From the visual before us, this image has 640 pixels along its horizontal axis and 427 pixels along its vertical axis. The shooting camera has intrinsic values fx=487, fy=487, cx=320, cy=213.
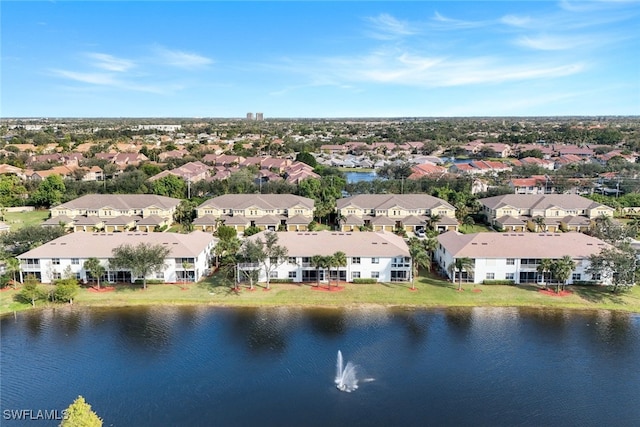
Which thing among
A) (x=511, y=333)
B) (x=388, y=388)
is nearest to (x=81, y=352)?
(x=388, y=388)

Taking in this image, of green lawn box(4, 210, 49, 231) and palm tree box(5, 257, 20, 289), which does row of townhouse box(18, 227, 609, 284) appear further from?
green lawn box(4, 210, 49, 231)

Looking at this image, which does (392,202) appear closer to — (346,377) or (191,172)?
(346,377)

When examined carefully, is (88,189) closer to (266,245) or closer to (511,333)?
(266,245)

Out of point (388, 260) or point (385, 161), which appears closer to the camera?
point (388, 260)

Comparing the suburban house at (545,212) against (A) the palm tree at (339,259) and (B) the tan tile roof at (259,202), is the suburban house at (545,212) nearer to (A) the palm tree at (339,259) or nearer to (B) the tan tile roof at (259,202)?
(B) the tan tile roof at (259,202)

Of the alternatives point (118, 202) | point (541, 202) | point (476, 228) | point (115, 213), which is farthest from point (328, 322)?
point (541, 202)

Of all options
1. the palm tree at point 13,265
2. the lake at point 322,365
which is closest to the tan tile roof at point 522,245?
the lake at point 322,365

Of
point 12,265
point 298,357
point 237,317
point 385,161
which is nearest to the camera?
point 298,357
